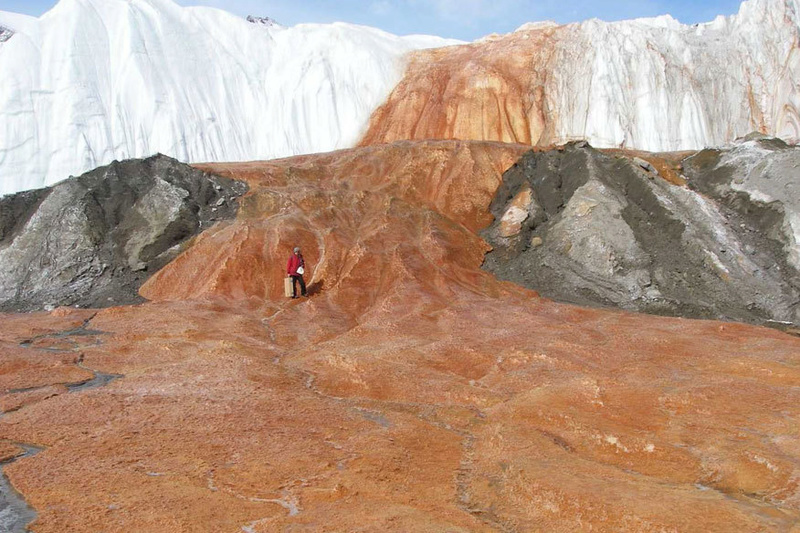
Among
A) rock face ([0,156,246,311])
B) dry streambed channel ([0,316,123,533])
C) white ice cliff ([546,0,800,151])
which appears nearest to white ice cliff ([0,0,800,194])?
white ice cliff ([546,0,800,151])

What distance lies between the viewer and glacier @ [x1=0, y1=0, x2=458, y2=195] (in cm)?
3869

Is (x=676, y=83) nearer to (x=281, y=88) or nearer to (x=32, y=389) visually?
(x=281, y=88)

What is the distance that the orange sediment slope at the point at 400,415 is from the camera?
5938 millimetres

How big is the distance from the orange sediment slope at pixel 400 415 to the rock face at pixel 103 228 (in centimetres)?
367

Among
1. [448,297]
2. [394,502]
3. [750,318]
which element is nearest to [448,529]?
[394,502]

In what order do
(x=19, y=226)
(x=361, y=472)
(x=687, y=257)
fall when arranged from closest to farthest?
(x=361, y=472), (x=687, y=257), (x=19, y=226)

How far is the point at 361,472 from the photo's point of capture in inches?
269

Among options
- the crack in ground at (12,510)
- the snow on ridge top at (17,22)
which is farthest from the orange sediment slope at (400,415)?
the snow on ridge top at (17,22)

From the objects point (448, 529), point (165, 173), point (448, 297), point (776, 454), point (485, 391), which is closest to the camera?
point (448, 529)

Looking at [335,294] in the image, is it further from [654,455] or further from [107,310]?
[654,455]

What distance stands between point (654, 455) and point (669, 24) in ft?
179

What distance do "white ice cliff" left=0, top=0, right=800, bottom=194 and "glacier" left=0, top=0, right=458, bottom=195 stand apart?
9 cm

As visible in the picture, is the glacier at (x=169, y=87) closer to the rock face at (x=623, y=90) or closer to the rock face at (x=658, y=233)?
the rock face at (x=623, y=90)

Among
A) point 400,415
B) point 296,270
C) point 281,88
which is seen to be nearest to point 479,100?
point 281,88
